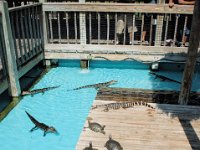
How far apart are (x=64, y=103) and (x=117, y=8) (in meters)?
3.06

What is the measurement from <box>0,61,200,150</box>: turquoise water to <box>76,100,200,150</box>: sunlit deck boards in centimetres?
53

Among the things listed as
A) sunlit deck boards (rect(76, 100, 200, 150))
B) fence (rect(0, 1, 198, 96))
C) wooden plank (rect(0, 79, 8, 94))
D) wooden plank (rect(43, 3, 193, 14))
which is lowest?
sunlit deck boards (rect(76, 100, 200, 150))

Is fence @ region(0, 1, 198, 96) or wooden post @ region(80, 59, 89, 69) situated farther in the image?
wooden post @ region(80, 59, 89, 69)

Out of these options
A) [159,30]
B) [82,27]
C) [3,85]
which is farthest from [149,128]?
[82,27]

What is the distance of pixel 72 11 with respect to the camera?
7.44 metres

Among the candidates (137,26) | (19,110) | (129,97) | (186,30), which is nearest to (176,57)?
(186,30)

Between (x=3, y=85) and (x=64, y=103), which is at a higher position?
(x=3, y=85)

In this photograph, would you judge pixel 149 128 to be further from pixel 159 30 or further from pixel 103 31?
pixel 103 31

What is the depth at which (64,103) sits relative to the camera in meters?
5.80

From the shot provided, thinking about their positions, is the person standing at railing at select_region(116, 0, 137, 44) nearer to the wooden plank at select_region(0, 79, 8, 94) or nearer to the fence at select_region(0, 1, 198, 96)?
the fence at select_region(0, 1, 198, 96)

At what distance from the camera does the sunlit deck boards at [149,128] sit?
13.2ft

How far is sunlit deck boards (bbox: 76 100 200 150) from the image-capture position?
401 cm

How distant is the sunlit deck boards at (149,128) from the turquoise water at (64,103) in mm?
525

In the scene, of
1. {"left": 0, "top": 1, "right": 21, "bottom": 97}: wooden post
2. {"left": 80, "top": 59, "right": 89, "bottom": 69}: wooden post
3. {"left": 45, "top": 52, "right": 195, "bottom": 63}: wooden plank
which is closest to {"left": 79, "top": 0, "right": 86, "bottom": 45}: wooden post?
{"left": 45, "top": 52, "right": 195, "bottom": 63}: wooden plank
